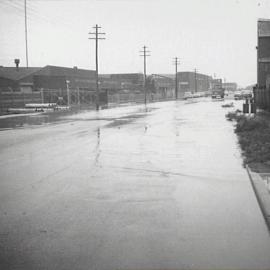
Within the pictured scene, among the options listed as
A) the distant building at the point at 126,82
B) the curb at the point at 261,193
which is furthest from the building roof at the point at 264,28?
the distant building at the point at 126,82

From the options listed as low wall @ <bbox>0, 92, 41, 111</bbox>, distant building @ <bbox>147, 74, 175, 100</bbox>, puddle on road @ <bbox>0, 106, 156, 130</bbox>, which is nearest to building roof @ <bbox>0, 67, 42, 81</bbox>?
low wall @ <bbox>0, 92, 41, 111</bbox>

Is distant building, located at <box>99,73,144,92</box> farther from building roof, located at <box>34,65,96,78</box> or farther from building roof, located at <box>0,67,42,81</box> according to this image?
building roof, located at <box>0,67,42,81</box>

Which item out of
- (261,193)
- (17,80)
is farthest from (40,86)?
(261,193)

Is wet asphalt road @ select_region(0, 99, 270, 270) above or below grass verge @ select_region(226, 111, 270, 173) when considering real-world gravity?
below

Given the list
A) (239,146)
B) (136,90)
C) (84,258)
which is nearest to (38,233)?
(84,258)

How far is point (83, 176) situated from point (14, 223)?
11.5 ft

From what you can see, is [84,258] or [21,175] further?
[21,175]

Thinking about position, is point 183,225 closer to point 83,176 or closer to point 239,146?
point 83,176

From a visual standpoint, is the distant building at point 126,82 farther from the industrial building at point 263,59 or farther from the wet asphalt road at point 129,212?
→ the wet asphalt road at point 129,212

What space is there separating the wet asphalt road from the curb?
0.37ft

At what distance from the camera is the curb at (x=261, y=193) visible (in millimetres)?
6488

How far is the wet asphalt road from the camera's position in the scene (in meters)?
4.76

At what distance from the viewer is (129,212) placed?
658 centimetres

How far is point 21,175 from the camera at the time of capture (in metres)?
9.61
